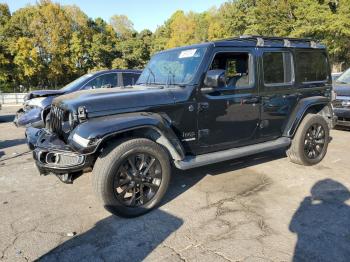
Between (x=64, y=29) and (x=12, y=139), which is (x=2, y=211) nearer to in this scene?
(x=12, y=139)

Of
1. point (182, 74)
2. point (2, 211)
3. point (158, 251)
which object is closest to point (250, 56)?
point (182, 74)

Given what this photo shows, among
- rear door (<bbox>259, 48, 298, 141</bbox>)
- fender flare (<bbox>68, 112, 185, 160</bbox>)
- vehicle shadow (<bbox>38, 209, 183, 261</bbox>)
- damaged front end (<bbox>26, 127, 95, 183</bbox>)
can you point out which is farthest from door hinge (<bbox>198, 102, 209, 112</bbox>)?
damaged front end (<bbox>26, 127, 95, 183</bbox>)

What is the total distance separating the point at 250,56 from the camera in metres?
4.88

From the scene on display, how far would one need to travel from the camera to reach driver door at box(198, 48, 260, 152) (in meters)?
4.43

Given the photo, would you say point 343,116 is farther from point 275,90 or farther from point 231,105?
point 231,105

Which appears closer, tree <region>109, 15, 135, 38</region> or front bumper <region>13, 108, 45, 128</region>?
front bumper <region>13, 108, 45, 128</region>

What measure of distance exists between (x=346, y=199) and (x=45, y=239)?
3.58 m

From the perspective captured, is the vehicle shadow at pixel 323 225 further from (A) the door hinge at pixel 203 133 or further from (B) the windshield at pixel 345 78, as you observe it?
(B) the windshield at pixel 345 78

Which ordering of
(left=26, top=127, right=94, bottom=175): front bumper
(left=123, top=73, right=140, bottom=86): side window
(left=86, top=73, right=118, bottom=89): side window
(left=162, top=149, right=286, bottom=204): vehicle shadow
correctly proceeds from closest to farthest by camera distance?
(left=26, top=127, right=94, bottom=175): front bumper → (left=162, top=149, right=286, bottom=204): vehicle shadow → (left=86, top=73, right=118, bottom=89): side window → (left=123, top=73, right=140, bottom=86): side window

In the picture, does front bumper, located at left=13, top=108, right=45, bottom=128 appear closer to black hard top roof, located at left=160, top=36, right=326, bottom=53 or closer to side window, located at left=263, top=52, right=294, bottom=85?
black hard top roof, located at left=160, top=36, right=326, bottom=53

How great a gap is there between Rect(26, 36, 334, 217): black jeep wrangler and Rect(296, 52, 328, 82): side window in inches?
0.7

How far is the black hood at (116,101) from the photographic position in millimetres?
3696

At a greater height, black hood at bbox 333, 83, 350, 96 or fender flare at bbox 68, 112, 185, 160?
black hood at bbox 333, 83, 350, 96

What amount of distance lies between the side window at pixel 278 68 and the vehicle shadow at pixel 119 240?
2649 mm
